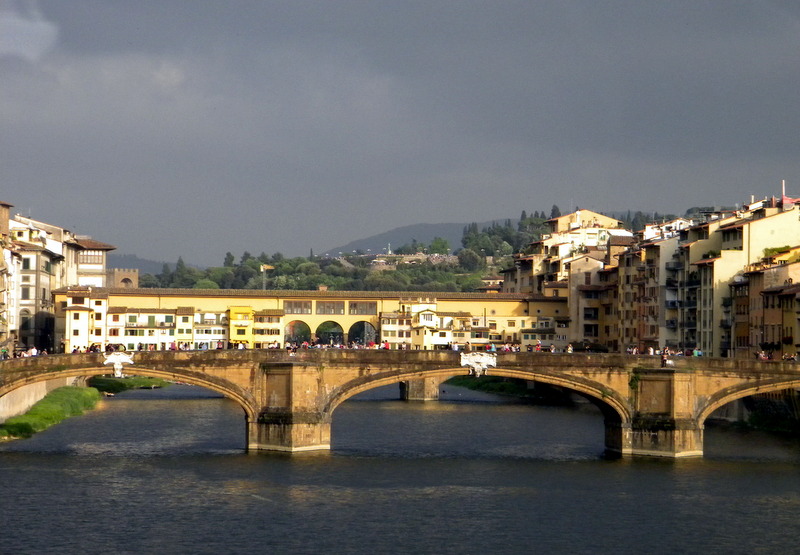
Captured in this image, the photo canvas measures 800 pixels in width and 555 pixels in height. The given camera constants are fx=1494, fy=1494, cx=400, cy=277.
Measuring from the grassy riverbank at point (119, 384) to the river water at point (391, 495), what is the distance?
A: 41920 millimetres

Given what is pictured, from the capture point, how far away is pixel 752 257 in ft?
352

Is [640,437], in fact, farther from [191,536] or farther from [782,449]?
[191,536]

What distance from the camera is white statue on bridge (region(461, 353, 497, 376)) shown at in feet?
A: 252

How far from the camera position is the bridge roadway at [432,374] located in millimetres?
75875

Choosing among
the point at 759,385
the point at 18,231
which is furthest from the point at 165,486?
the point at 18,231

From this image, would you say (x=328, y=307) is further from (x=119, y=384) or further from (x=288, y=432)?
(x=288, y=432)

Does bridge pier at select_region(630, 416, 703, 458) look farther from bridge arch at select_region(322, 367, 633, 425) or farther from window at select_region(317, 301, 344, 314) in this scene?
window at select_region(317, 301, 344, 314)

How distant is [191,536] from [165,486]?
36.1ft

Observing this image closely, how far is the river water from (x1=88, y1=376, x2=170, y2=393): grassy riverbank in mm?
41920

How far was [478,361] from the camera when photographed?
76875mm

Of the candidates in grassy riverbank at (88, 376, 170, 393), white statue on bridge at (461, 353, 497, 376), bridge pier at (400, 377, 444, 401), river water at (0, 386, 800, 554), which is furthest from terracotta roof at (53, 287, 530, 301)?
white statue on bridge at (461, 353, 497, 376)

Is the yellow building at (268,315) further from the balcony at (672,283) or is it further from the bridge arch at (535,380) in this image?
the bridge arch at (535,380)

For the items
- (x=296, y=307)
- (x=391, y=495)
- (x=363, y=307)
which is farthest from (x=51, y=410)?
(x=363, y=307)

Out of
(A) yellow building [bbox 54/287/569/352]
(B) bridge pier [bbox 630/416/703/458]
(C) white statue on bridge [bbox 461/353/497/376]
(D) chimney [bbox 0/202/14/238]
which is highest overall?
(D) chimney [bbox 0/202/14/238]
